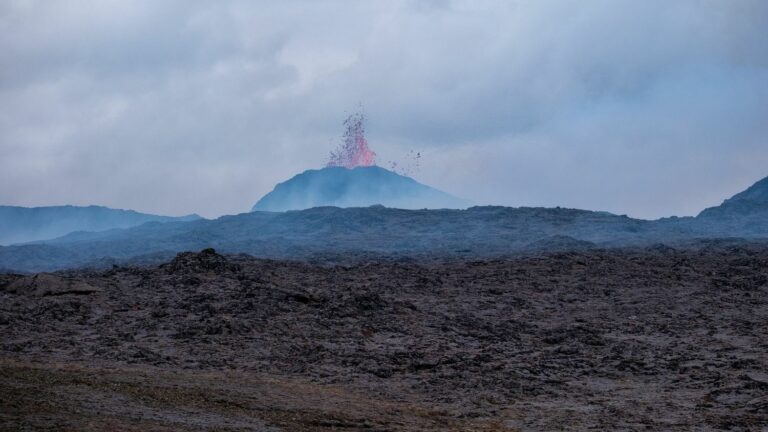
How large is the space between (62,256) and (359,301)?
68.6 m

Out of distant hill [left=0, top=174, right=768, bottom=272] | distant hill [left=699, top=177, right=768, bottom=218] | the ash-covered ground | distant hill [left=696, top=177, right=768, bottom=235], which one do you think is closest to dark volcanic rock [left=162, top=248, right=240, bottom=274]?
the ash-covered ground

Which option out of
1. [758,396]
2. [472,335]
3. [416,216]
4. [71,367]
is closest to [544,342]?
[472,335]

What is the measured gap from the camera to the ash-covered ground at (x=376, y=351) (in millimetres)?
13367

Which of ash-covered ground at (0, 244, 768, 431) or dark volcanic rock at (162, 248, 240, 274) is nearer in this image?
ash-covered ground at (0, 244, 768, 431)

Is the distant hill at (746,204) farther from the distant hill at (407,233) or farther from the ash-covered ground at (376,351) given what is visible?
the ash-covered ground at (376,351)

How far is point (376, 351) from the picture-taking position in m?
20.0

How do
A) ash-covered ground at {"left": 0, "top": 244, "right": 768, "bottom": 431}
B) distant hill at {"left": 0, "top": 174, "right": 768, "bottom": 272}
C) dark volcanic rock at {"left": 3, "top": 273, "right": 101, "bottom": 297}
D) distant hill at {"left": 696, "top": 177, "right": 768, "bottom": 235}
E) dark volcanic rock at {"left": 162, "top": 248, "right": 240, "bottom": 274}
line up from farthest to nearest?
distant hill at {"left": 696, "top": 177, "right": 768, "bottom": 235} < distant hill at {"left": 0, "top": 174, "right": 768, "bottom": 272} < dark volcanic rock at {"left": 162, "top": 248, "right": 240, "bottom": 274} < dark volcanic rock at {"left": 3, "top": 273, "right": 101, "bottom": 297} < ash-covered ground at {"left": 0, "top": 244, "right": 768, "bottom": 431}

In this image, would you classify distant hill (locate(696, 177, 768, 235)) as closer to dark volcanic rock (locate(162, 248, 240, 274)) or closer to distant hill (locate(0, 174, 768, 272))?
distant hill (locate(0, 174, 768, 272))

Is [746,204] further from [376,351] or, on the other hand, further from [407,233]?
[376,351]

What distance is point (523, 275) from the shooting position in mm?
34281

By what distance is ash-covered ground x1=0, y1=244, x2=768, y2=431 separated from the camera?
13.4 metres

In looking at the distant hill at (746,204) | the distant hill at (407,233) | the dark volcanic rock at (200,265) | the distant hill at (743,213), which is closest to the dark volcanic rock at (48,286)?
the dark volcanic rock at (200,265)

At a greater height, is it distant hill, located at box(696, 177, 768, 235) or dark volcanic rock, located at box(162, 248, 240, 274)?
distant hill, located at box(696, 177, 768, 235)

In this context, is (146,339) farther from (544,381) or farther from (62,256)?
(62,256)
